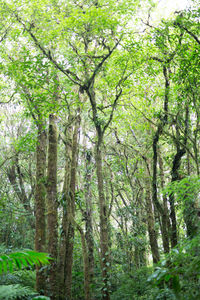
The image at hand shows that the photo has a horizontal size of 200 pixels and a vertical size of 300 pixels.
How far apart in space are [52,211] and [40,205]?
2.45 feet

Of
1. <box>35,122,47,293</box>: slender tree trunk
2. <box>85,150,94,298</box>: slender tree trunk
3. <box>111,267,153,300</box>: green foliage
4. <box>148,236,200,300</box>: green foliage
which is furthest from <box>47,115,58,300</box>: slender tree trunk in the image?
<box>148,236,200,300</box>: green foliage

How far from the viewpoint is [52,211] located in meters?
7.59

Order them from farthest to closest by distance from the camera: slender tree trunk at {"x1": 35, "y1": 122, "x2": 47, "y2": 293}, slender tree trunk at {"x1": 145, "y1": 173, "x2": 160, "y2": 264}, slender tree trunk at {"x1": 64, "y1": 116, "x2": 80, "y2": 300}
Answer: slender tree trunk at {"x1": 145, "y1": 173, "x2": 160, "y2": 264}, slender tree trunk at {"x1": 64, "y1": 116, "x2": 80, "y2": 300}, slender tree trunk at {"x1": 35, "y1": 122, "x2": 47, "y2": 293}

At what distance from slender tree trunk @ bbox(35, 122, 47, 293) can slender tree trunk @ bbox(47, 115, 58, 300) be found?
0.23 m

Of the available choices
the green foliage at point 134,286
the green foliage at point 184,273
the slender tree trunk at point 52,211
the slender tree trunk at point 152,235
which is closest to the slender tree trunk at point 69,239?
the slender tree trunk at point 52,211

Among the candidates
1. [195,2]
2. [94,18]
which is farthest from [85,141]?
[195,2]

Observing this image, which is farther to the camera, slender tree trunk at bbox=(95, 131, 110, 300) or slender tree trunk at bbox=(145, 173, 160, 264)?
slender tree trunk at bbox=(145, 173, 160, 264)

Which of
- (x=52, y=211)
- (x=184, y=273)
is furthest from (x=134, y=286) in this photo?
(x=184, y=273)

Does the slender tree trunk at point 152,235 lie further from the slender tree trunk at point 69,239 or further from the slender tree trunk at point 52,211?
the slender tree trunk at point 52,211

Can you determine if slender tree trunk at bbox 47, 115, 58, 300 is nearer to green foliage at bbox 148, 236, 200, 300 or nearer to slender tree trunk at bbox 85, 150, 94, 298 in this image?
slender tree trunk at bbox 85, 150, 94, 298

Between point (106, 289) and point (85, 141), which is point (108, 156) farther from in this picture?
point (106, 289)

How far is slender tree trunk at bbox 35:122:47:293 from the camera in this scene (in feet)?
22.8

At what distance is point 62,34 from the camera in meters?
7.24

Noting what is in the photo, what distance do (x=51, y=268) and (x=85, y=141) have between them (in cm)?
698
